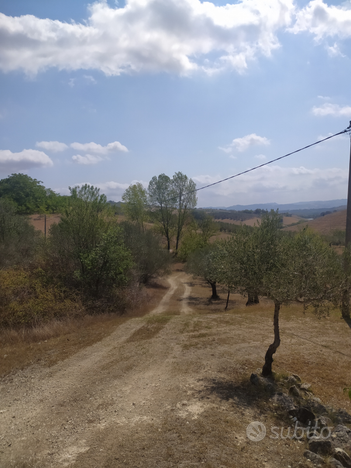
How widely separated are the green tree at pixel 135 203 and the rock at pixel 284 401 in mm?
48466

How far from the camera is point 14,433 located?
6746 millimetres

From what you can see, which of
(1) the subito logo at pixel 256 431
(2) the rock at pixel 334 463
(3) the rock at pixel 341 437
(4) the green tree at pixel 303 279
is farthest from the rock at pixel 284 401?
(4) the green tree at pixel 303 279

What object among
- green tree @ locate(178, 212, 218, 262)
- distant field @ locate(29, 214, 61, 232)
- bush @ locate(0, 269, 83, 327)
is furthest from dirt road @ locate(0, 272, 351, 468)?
distant field @ locate(29, 214, 61, 232)

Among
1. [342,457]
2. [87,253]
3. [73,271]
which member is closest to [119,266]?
[87,253]

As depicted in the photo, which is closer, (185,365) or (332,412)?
(332,412)

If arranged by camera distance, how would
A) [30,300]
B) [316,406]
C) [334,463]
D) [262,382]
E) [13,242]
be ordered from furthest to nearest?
[13,242]
[30,300]
[262,382]
[316,406]
[334,463]

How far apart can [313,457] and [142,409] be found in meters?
3.91

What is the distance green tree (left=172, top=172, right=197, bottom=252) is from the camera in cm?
5616

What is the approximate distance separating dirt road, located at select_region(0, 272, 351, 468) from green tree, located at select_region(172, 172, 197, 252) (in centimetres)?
4426

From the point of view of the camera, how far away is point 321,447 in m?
5.87

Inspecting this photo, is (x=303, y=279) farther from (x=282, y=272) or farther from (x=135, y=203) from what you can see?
(x=135, y=203)

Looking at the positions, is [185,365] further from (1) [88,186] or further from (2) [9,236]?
(2) [9,236]

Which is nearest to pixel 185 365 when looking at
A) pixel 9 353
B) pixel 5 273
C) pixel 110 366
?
pixel 110 366

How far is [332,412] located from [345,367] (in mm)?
4559
